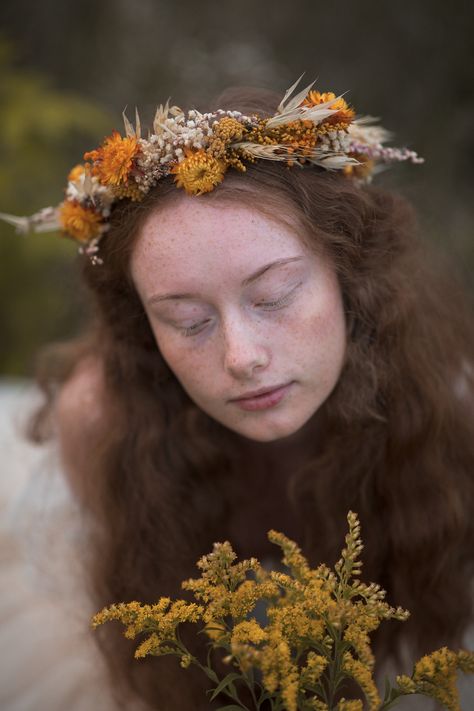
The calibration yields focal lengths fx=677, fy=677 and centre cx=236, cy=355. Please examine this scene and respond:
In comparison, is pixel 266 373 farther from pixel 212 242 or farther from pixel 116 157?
pixel 116 157

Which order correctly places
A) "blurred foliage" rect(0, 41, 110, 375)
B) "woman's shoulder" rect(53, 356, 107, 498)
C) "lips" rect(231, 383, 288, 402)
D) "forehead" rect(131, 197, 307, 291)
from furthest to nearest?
"blurred foliage" rect(0, 41, 110, 375) < "woman's shoulder" rect(53, 356, 107, 498) < "lips" rect(231, 383, 288, 402) < "forehead" rect(131, 197, 307, 291)

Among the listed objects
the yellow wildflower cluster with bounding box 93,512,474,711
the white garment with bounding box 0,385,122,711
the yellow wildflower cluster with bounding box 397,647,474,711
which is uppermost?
the white garment with bounding box 0,385,122,711

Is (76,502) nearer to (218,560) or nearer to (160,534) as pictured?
(160,534)

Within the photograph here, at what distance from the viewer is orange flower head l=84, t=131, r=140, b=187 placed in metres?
1.33

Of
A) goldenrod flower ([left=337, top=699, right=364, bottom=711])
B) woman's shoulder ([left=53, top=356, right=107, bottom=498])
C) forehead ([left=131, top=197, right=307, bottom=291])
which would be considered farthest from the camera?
woman's shoulder ([left=53, top=356, right=107, bottom=498])

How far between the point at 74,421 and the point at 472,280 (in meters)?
1.46

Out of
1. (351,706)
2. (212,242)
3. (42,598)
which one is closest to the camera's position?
(351,706)

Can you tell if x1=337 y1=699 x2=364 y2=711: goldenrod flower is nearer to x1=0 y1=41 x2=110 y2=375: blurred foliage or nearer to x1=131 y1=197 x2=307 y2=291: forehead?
x1=131 y1=197 x2=307 y2=291: forehead

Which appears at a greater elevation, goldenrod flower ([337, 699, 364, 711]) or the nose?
the nose

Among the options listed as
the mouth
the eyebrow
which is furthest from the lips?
the eyebrow

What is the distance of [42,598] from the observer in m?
2.27

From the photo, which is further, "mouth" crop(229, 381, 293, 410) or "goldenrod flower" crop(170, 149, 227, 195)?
"mouth" crop(229, 381, 293, 410)

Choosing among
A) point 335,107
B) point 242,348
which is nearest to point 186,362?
point 242,348

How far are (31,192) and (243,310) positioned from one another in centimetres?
258
